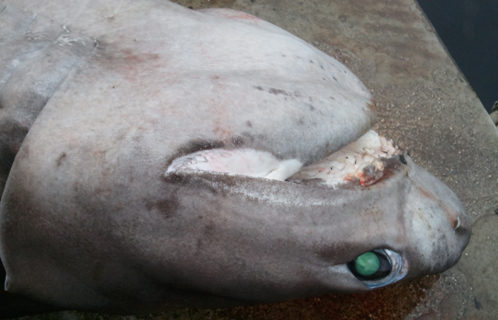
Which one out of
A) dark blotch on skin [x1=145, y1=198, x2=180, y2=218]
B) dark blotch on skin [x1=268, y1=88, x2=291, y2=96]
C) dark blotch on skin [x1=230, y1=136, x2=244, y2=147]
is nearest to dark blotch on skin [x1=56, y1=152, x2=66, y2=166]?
dark blotch on skin [x1=145, y1=198, x2=180, y2=218]

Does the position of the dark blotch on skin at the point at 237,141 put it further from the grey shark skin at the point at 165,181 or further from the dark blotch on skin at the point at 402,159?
the dark blotch on skin at the point at 402,159

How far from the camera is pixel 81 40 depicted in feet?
4.57

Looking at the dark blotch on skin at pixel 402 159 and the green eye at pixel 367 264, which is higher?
the dark blotch on skin at pixel 402 159

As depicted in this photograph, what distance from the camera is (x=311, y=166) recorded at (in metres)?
1.56

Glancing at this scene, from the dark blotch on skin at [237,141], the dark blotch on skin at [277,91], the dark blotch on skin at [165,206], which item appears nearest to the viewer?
the dark blotch on skin at [165,206]

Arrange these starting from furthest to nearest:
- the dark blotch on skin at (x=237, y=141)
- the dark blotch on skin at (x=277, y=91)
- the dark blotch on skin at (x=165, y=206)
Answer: the dark blotch on skin at (x=277, y=91)
the dark blotch on skin at (x=237, y=141)
the dark blotch on skin at (x=165, y=206)

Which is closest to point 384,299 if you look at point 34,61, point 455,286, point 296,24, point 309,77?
point 455,286

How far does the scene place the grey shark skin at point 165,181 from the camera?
108 cm

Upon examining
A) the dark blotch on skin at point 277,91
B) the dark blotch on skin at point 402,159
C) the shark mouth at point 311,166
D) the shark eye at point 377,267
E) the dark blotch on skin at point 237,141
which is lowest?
the shark eye at point 377,267

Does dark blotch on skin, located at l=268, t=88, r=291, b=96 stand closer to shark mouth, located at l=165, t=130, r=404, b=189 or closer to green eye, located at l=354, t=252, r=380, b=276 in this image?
shark mouth, located at l=165, t=130, r=404, b=189

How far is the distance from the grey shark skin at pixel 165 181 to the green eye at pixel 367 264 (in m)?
0.04

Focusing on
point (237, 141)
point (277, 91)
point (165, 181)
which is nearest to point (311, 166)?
point (277, 91)

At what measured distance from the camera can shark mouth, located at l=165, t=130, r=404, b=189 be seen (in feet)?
3.63

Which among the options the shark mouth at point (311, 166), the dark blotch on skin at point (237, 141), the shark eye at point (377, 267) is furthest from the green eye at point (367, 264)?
the dark blotch on skin at point (237, 141)
